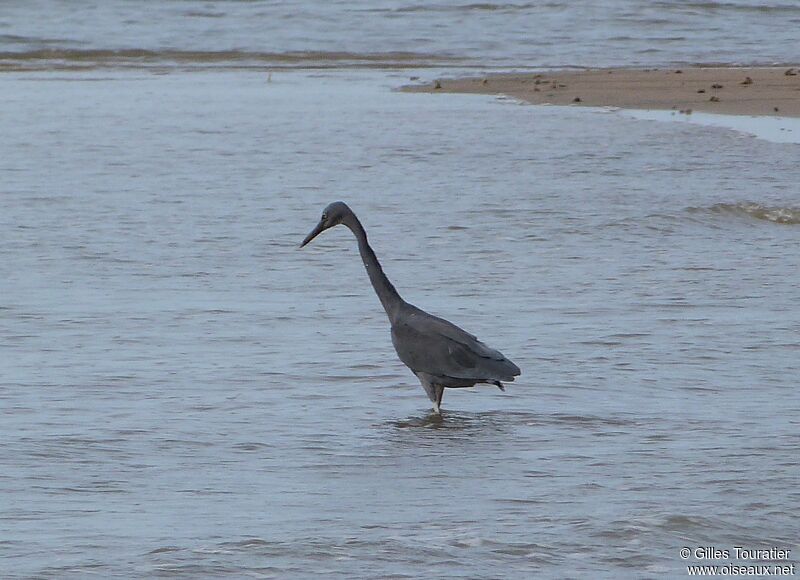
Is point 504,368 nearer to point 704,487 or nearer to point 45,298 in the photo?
point 704,487

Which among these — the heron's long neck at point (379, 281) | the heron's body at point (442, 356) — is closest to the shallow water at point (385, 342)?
the heron's body at point (442, 356)

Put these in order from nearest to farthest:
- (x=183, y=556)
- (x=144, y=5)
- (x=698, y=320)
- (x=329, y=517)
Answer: (x=183, y=556) → (x=329, y=517) → (x=698, y=320) → (x=144, y=5)

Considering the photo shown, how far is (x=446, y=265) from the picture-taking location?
9.74 metres

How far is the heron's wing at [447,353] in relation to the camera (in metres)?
6.61

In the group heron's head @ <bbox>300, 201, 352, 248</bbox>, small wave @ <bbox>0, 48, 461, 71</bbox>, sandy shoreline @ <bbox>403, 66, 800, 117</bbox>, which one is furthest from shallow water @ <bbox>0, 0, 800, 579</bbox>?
small wave @ <bbox>0, 48, 461, 71</bbox>

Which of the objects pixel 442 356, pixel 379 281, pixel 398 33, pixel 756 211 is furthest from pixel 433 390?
pixel 398 33

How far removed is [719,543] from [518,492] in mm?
832

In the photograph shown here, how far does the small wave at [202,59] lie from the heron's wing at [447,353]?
1841 cm

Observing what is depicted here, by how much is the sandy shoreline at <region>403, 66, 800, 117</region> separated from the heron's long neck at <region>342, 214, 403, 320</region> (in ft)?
32.8

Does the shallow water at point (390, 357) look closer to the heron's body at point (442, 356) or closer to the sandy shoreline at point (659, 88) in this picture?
the heron's body at point (442, 356)

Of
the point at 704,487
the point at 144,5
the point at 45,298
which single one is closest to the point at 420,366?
the point at 704,487

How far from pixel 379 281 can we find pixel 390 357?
46 centimetres

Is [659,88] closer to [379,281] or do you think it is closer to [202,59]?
[202,59]

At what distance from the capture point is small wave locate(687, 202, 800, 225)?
1109 cm
